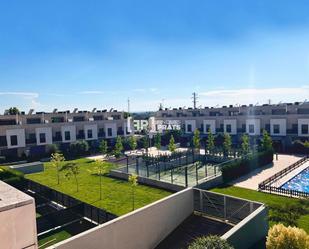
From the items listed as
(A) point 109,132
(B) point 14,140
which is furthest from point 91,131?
(B) point 14,140

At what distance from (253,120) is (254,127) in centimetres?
118

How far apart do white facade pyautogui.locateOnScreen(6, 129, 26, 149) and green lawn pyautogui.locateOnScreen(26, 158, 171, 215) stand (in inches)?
488

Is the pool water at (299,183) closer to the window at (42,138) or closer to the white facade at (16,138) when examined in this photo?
the window at (42,138)

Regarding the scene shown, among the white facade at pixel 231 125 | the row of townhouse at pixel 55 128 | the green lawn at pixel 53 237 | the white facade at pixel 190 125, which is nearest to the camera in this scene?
the green lawn at pixel 53 237

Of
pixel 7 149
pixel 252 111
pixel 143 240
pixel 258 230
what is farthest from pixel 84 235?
pixel 252 111

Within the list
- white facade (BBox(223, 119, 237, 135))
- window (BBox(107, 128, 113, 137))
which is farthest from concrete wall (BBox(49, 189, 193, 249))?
window (BBox(107, 128, 113, 137))

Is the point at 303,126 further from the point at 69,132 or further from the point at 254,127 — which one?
the point at 69,132

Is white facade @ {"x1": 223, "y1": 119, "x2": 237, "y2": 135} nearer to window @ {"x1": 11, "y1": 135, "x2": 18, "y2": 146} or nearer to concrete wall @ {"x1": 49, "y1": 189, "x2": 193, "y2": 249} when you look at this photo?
concrete wall @ {"x1": 49, "y1": 189, "x2": 193, "y2": 249}

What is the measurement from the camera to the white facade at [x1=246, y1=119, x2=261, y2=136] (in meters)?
45.8

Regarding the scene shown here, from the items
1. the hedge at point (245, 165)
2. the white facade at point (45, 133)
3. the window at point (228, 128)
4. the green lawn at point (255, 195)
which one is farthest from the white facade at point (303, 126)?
the white facade at point (45, 133)

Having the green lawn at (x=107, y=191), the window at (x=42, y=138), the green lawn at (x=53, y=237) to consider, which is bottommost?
the green lawn at (x=53, y=237)

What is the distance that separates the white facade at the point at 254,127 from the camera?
4575 centimetres

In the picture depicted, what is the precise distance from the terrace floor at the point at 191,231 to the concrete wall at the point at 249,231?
2.10 meters

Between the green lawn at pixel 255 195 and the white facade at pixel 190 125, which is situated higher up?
the white facade at pixel 190 125
